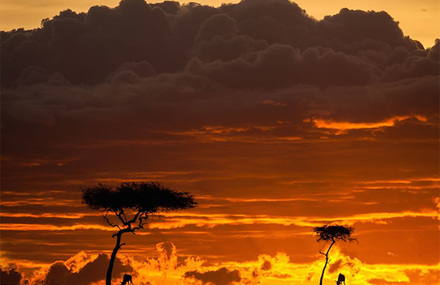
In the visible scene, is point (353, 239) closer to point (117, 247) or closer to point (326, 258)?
point (326, 258)

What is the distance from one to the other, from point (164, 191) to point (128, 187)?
3.93 metres

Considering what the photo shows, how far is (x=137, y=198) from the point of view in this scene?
329ft

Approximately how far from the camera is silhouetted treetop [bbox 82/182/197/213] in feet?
328

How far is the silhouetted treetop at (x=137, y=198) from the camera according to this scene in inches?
3939

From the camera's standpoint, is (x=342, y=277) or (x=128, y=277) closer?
(x=128, y=277)

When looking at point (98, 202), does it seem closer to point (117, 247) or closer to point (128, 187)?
point (128, 187)

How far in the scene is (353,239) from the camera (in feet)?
364

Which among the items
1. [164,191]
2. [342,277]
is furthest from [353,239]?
[164,191]

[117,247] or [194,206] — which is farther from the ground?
[194,206]

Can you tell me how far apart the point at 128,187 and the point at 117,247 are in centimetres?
1220

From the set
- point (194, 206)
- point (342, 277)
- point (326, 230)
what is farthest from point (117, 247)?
point (326, 230)

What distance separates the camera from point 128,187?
10188 centimetres

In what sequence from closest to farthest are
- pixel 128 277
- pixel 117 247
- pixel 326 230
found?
pixel 128 277 < pixel 117 247 < pixel 326 230

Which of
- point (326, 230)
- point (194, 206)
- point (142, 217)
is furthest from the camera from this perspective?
point (326, 230)
